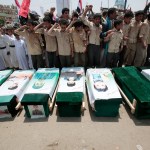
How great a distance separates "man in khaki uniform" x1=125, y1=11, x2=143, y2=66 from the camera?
15.9 ft

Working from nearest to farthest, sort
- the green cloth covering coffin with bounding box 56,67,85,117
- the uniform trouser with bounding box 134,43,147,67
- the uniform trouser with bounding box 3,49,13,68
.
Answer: the green cloth covering coffin with bounding box 56,67,85,117 < the uniform trouser with bounding box 134,43,147,67 < the uniform trouser with bounding box 3,49,13,68

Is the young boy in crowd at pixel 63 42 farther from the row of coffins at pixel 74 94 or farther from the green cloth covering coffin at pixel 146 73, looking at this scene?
the green cloth covering coffin at pixel 146 73

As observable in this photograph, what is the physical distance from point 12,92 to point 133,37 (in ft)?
13.0

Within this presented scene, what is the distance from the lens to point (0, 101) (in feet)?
11.1

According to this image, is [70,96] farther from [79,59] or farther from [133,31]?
[133,31]

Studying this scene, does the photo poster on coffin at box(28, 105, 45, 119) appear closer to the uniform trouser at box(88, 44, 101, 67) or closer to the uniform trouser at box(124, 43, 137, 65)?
the uniform trouser at box(88, 44, 101, 67)

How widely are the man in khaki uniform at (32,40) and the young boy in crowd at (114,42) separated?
2.13m

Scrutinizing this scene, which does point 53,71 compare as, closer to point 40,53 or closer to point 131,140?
point 40,53

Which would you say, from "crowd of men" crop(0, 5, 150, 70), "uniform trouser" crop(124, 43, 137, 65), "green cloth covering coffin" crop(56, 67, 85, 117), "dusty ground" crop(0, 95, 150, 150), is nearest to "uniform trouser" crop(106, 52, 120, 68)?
"crowd of men" crop(0, 5, 150, 70)

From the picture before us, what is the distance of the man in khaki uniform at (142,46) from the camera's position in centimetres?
492

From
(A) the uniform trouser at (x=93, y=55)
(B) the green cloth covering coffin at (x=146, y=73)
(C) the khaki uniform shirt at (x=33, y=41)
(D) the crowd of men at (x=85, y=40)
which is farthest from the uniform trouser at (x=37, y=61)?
(B) the green cloth covering coffin at (x=146, y=73)

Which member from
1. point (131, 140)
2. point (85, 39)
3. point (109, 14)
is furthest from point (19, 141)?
point (109, 14)

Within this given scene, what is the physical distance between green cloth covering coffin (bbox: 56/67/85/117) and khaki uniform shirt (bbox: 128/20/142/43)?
2274mm

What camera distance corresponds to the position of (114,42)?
4918 mm
